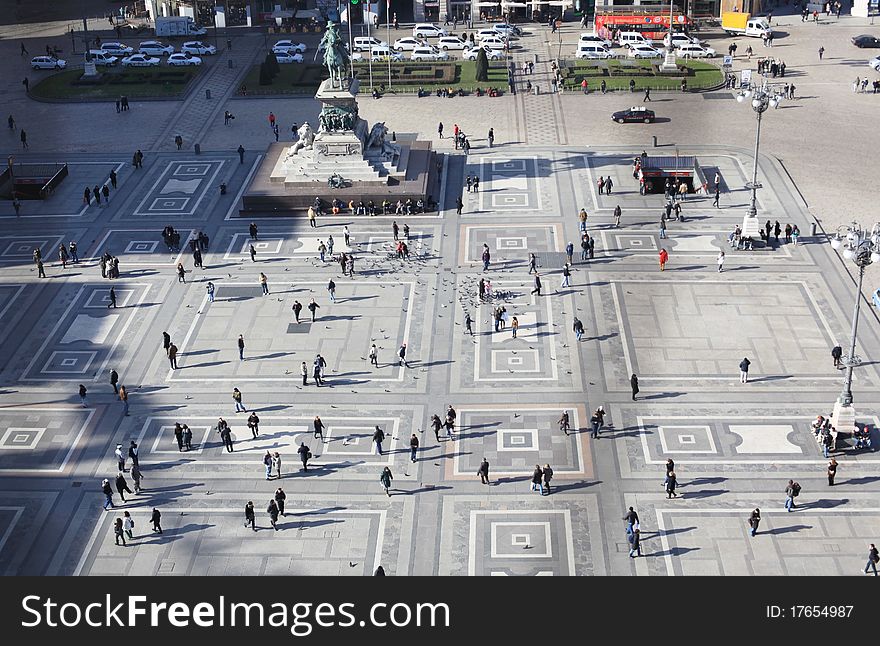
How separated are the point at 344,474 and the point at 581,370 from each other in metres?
Answer: 15.5

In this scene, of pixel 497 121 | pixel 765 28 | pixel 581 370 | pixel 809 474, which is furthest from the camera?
pixel 765 28

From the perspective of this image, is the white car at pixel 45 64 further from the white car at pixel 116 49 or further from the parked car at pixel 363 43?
the parked car at pixel 363 43

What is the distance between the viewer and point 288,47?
134 metres

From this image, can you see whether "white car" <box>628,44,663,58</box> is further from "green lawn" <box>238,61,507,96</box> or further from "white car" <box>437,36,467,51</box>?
"white car" <box>437,36,467,51</box>

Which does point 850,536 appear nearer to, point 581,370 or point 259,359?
point 581,370

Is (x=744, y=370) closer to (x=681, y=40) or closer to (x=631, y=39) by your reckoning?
(x=681, y=40)

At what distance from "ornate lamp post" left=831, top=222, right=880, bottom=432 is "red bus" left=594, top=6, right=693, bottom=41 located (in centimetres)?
8139

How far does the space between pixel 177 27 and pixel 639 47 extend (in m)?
52.4

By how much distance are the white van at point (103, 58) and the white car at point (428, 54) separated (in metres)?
31.8

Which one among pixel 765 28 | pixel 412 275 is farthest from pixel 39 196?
pixel 765 28

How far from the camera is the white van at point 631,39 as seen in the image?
131500 millimetres

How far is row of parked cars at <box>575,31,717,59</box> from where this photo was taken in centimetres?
12900

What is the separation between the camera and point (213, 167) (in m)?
100

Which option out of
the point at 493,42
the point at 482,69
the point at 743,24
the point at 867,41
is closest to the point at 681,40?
the point at 743,24
